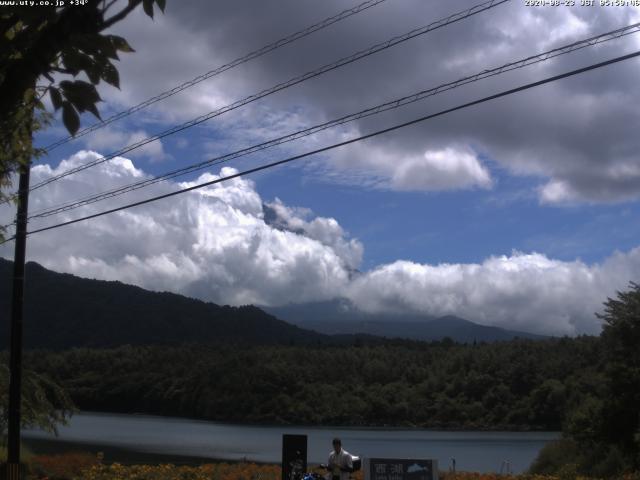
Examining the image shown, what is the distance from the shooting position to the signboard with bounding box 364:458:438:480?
46.6 feet

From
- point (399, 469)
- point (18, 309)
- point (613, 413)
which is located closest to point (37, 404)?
point (18, 309)

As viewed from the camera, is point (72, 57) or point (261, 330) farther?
point (261, 330)

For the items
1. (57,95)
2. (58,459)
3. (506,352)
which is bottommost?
(58,459)

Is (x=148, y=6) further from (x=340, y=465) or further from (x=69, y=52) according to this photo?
(x=340, y=465)

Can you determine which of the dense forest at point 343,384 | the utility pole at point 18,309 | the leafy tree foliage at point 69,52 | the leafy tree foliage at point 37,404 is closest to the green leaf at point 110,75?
the leafy tree foliage at point 69,52


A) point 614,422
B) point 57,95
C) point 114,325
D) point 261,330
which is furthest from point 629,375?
point 261,330

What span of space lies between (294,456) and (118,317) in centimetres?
14334

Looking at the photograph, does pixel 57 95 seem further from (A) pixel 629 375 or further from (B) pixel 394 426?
(B) pixel 394 426

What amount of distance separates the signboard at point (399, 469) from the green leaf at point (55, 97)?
11472 mm

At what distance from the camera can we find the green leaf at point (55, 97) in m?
3.76

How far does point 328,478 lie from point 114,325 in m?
140

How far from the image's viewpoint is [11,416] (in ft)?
57.6

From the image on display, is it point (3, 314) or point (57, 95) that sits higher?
point (3, 314)

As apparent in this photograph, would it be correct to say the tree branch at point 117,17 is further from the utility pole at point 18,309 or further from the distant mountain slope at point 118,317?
the distant mountain slope at point 118,317
